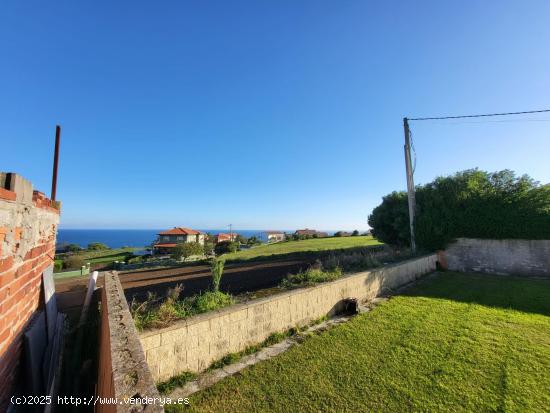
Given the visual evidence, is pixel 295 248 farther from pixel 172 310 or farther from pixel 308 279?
pixel 172 310

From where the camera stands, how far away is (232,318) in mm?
4258

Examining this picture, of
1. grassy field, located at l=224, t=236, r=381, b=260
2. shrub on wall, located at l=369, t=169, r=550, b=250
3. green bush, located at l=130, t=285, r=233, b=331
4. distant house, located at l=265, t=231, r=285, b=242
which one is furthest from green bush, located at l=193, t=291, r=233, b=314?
distant house, located at l=265, t=231, r=285, b=242

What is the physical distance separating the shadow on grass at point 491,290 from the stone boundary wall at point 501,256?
817 millimetres

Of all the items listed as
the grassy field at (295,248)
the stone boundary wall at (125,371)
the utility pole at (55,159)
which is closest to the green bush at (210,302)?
the stone boundary wall at (125,371)

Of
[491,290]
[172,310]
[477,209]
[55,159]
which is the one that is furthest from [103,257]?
[491,290]

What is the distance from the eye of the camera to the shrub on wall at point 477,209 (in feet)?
35.9

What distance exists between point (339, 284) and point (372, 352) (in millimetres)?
2102

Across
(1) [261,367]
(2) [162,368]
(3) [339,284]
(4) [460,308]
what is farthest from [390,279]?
(2) [162,368]

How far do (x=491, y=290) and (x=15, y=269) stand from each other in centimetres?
1191

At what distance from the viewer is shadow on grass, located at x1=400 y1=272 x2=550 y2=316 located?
7047 mm

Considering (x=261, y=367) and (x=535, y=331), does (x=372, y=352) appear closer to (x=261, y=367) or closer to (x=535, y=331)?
(x=261, y=367)

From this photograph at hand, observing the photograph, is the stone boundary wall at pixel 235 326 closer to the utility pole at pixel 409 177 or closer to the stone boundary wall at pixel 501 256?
the utility pole at pixel 409 177

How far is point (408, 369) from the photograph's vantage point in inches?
152

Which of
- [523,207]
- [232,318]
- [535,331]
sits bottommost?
[535,331]
